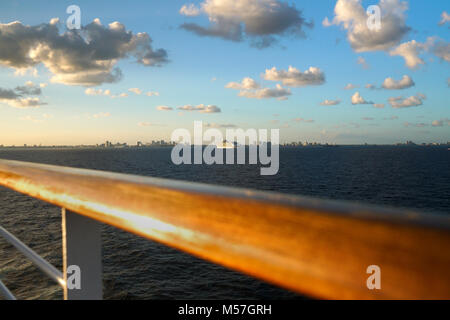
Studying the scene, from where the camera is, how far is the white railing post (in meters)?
1.00

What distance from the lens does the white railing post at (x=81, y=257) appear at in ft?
3.29

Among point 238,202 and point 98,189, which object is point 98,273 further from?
point 238,202

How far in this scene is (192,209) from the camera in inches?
21.1

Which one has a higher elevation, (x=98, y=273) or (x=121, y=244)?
(x=98, y=273)

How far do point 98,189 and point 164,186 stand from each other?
21 centimetres

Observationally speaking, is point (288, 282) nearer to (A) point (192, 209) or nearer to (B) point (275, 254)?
(B) point (275, 254)

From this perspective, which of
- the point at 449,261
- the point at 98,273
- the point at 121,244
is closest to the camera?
the point at 449,261

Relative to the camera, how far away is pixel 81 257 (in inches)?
40.6

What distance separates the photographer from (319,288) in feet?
1.28

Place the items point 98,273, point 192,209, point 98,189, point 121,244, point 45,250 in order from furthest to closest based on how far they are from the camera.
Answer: point 121,244, point 45,250, point 98,273, point 98,189, point 192,209
